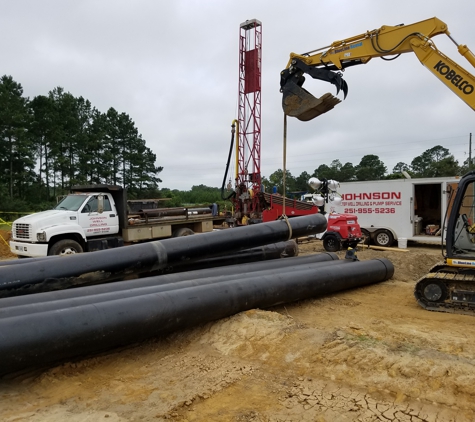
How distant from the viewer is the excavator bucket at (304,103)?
6938 millimetres

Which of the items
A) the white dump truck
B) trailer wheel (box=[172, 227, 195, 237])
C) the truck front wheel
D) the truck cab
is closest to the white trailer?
trailer wheel (box=[172, 227, 195, 237])

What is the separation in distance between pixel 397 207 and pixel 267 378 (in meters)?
13.0

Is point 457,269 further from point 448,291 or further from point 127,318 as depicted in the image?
point 127,318

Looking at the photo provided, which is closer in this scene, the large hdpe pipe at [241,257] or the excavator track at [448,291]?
the excavator track at [448,291]

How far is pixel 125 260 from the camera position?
6.23 metres

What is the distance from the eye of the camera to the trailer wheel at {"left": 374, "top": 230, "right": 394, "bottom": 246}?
1573 centimetres

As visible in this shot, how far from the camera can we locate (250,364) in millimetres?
4535

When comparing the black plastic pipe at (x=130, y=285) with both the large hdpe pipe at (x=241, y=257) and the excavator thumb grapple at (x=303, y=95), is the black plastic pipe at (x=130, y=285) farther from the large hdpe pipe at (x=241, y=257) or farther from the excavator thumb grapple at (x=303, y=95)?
the excavator thumb grapple at (x=303, y=95)

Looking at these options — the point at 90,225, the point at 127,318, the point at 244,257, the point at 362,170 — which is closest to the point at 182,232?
the point at 90,225

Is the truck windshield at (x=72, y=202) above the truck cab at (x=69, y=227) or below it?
above

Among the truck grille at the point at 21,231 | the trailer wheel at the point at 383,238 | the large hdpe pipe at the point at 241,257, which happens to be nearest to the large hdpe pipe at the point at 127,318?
the large hdpe pipe at the point at 241,257

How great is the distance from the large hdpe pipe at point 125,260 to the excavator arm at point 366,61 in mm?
2384

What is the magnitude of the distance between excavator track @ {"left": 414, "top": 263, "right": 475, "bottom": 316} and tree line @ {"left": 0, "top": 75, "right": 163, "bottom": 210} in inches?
1478

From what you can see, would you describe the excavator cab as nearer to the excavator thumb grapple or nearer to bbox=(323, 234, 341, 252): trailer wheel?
the excavator thumb grapple
